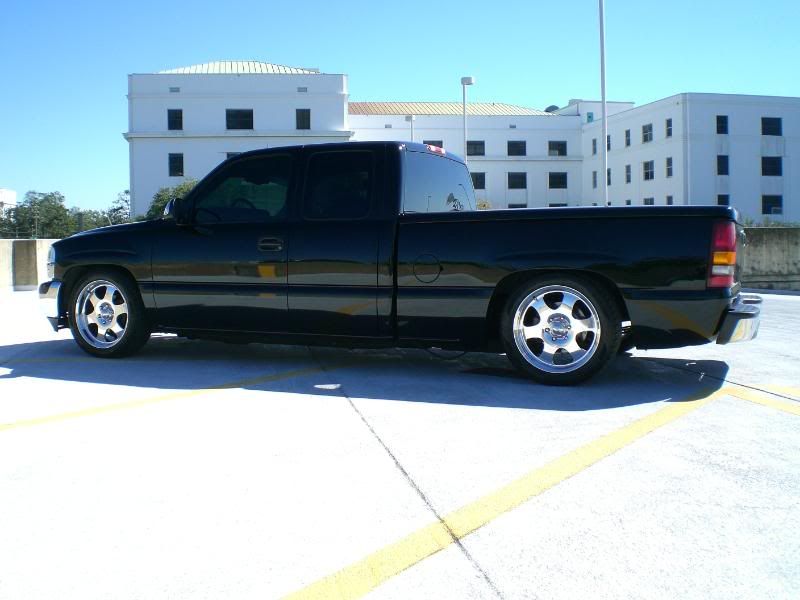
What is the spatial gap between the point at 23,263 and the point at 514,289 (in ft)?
50.9

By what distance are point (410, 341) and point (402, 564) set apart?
10.6 ft

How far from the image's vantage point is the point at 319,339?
6.15 m

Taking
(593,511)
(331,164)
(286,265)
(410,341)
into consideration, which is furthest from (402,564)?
(331,164)

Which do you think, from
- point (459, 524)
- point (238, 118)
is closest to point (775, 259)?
point (459, 524)

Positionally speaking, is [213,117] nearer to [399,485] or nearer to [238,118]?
[238,118]

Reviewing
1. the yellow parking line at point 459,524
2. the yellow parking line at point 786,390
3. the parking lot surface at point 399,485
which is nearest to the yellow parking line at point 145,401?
the parking lot surface at point 399,485

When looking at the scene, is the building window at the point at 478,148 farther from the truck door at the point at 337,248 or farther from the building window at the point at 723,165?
the truck door at the point at 337,248

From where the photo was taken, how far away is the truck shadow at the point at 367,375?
17.5 feet

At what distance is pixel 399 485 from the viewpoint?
11.6 feet

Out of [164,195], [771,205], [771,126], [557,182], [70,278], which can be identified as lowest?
[70,278]

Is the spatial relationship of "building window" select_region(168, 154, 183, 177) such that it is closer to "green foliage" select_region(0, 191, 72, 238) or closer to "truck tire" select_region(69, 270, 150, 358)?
"green foliage" select_region(0, 191, 72, 238)

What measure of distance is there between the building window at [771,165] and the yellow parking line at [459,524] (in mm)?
62944

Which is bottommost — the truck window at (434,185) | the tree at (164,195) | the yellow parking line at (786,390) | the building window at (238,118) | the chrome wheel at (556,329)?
the yellow parking line at (786,390)

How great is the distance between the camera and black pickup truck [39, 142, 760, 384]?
5.23 meters
